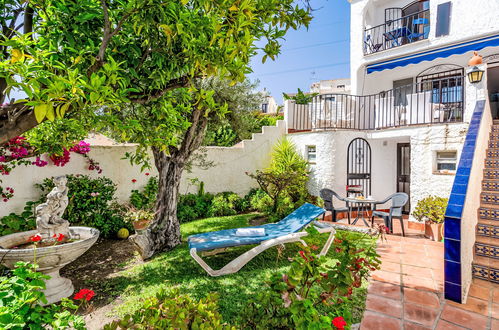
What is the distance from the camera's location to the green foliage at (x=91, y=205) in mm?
8164

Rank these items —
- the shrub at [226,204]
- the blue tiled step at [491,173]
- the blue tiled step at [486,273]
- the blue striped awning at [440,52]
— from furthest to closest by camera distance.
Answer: the shrub at [226,204] < the blue striped awning at [440,52] < the blue tiled step at [491,173] < the blue tiled step at [486,273]

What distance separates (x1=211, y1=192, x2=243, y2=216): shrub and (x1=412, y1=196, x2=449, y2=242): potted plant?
731cm

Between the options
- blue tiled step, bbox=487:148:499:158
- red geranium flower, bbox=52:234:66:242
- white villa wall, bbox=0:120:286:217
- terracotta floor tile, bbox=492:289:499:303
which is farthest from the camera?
white villa wall, bbox=0:120:286:217

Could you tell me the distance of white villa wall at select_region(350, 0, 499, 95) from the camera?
1002cm

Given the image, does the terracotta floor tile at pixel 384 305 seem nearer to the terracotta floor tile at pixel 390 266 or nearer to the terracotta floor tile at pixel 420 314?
the terracotta floor tile at pixel 420 314

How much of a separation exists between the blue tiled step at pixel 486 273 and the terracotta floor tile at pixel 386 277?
4.91 ft

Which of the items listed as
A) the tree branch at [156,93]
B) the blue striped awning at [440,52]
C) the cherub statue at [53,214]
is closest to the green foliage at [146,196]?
the cherub statue at [53,214]

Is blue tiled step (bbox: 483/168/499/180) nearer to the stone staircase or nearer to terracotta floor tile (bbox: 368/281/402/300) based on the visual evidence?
the stone staircase

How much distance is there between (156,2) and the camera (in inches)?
96.4

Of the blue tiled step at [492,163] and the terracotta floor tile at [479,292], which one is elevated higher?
the blue tiled step at [492,163]

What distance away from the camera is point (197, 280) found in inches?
216

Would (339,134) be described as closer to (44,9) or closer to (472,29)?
(472,29)

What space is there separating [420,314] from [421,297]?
61cm

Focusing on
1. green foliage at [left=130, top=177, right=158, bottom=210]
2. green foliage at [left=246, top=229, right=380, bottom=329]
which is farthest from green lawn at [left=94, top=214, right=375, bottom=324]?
green foliage at [left=130, top=177, right=158, bottom=210]
